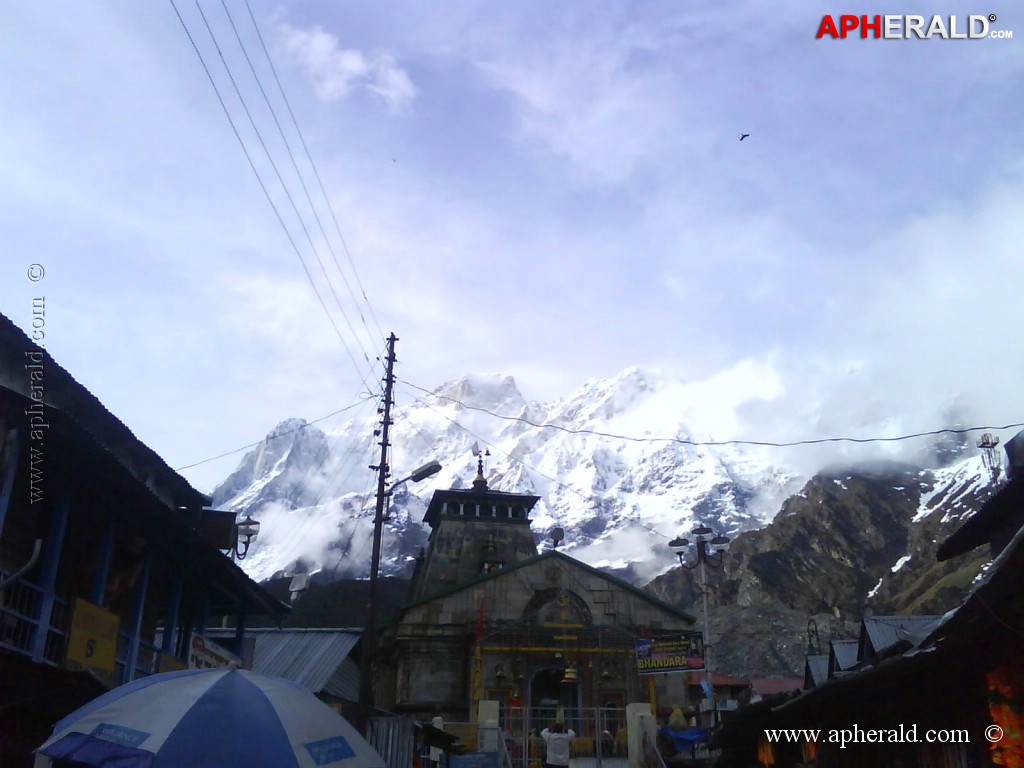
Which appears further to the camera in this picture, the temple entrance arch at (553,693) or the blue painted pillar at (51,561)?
the temple entrance arch at (553,693)

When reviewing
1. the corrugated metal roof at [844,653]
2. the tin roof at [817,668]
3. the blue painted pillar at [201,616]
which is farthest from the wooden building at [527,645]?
the blue painted pillar at [201,616]

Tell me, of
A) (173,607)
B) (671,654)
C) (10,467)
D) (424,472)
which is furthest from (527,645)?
(10,467)

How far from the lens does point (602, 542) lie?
581 ft

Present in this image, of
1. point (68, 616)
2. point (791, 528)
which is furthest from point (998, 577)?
→ point (791, 528)

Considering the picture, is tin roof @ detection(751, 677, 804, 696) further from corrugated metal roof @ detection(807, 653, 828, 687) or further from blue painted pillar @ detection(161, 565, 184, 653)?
blue painted pillar @ detection(161, 565, 184, 653)

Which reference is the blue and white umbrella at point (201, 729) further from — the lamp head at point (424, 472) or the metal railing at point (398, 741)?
the lamp head at point (424, 472)

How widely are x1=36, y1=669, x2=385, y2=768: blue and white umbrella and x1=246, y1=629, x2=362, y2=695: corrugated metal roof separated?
52.3 feet

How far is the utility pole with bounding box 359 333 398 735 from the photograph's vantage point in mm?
18859

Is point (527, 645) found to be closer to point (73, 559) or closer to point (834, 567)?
point (73, 559)

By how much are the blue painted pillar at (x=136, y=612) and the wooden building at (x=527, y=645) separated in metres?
14.7

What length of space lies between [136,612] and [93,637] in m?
2.09

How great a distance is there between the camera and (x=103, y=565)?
506 inches

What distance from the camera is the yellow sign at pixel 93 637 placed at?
1182 cm

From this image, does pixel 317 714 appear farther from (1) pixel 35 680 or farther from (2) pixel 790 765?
(2) pixel 790 765
